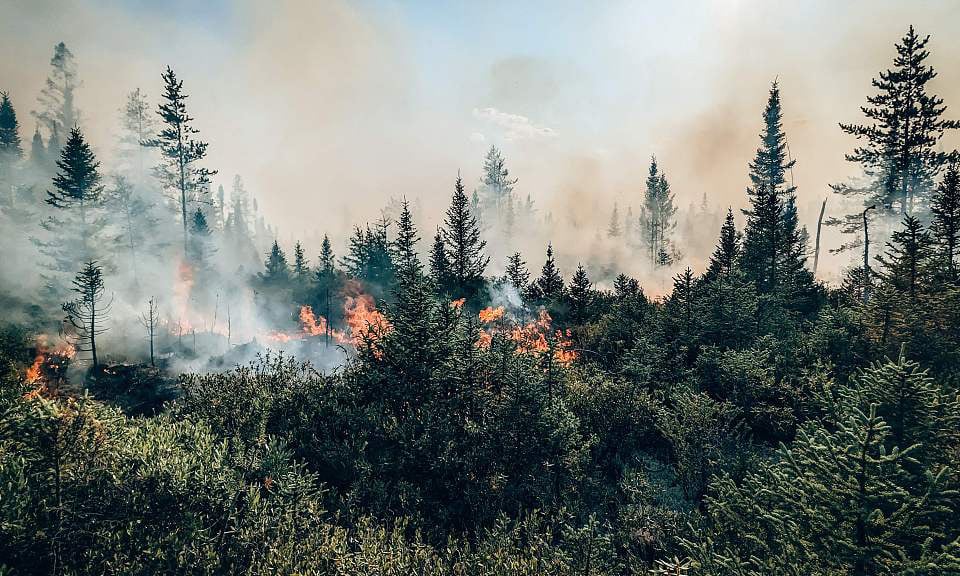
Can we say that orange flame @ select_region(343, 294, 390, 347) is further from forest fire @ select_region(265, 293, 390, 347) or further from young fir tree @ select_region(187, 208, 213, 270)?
young fir tree @ select_region(187, 208, 213, 270)

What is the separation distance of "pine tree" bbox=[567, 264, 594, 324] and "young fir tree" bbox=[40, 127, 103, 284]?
4891 centimetres

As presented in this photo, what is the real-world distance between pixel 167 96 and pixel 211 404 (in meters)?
52.4

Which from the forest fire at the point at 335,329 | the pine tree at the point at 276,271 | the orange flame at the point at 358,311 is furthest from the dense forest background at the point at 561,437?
the pine tree at the point at 276,271

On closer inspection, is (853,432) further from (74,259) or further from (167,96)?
(167,96)

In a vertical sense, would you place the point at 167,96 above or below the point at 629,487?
above

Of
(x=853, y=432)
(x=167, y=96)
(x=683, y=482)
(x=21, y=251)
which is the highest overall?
(x=167, y=96)

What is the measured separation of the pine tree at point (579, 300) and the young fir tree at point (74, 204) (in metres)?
48.9

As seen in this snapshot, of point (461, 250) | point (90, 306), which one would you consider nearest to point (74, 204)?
point (90, 306)

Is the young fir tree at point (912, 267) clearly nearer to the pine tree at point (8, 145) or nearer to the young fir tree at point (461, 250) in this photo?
the young fir tree at point (461, 250)

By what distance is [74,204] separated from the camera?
1662 inches

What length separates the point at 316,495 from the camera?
Answer: 31.2 feet

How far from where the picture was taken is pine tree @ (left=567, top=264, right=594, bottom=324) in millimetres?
30764

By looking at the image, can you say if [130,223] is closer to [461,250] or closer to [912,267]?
[461,250]

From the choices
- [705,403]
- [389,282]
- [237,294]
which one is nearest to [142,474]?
[705,403]
